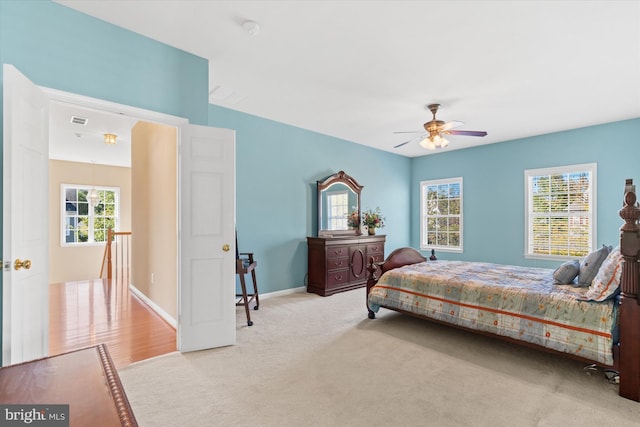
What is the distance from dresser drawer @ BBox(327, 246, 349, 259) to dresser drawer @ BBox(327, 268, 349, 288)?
0.26 m

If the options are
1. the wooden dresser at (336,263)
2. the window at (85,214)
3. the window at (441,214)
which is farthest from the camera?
the window at (85,214)

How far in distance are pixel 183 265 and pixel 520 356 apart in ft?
10.5

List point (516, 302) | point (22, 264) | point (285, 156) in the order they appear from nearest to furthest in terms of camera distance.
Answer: point (22, 264), point (516, 302), point (285, 156)

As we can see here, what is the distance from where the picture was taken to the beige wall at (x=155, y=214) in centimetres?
372

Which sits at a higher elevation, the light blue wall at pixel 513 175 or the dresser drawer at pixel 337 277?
the light blue wall at pixel 513 175

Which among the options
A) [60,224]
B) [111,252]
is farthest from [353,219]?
[60,224]

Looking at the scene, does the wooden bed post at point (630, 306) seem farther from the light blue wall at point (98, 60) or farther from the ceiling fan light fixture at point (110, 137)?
the ceiling fan light fixture at point (110, 137)

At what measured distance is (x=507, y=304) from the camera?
2803mm

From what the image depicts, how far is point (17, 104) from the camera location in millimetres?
1776

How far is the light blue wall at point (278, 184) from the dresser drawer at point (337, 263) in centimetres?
51

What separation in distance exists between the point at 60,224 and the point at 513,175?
10177mm

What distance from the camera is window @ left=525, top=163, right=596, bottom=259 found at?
5.10 metres

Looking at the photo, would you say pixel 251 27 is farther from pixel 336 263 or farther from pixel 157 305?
pixel 336 263

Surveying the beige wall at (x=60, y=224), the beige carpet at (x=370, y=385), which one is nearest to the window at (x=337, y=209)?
the beige carpet at (x=370, y=385)
